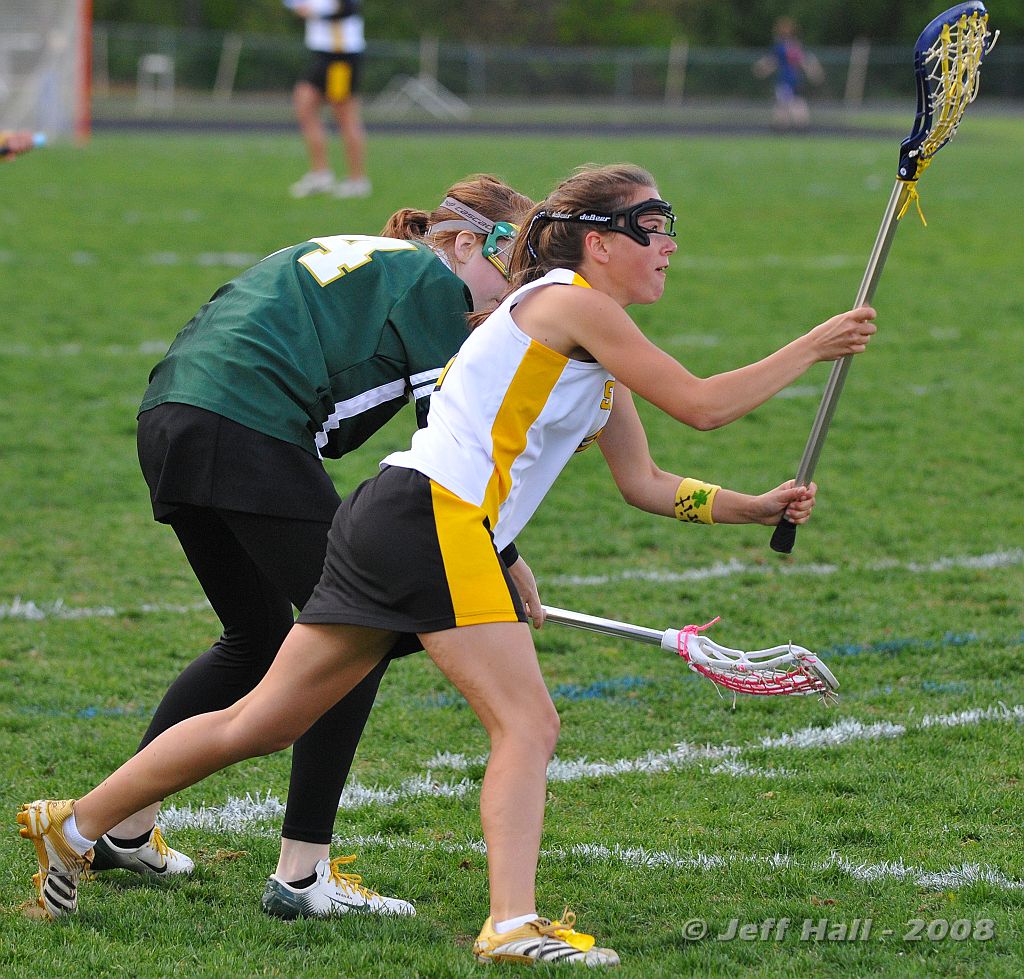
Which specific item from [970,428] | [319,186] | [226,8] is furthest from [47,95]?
[226,8]

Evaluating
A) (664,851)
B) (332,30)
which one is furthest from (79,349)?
(332,30)

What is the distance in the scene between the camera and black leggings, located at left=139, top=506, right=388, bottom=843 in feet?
10.6

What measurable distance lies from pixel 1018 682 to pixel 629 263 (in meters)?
2.31

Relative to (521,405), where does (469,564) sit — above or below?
below

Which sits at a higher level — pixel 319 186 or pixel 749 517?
pixel 749 517

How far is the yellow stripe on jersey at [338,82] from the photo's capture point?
50.2 feet

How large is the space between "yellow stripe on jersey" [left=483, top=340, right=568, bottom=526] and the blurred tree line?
45.6 meters

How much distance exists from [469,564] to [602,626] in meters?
0.89

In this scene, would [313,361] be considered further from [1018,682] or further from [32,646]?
[1018,682]

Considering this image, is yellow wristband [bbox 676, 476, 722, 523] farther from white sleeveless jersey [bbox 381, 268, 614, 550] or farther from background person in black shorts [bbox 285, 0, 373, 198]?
background person in black shorts [bbox 285, 0, 373, 198]

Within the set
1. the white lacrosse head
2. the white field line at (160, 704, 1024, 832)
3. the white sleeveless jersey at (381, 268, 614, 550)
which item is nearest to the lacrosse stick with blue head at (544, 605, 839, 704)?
the white lacrosse head

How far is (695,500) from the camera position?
346 cm

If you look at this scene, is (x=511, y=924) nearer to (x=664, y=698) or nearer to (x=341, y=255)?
(x=341, y=255)

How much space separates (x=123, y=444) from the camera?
7.44m
